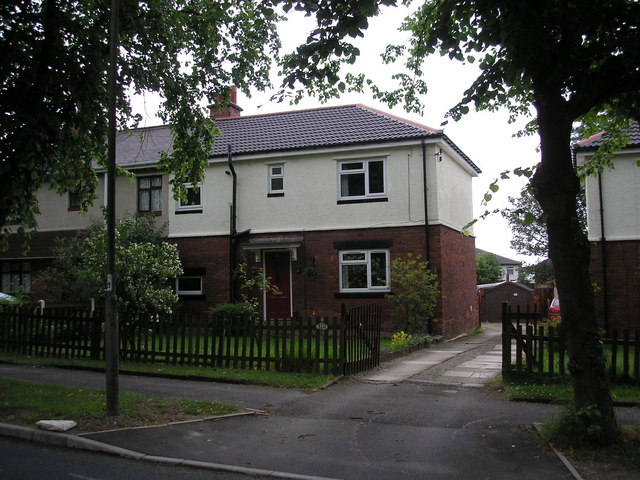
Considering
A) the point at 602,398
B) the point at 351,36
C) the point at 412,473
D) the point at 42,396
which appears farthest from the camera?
the point at 42,396

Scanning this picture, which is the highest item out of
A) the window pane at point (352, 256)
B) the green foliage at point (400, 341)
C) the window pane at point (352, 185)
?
the window pane at point (352, 185)

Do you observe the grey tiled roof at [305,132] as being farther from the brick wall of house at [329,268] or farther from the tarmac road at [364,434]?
the tarmac road at [364,434]

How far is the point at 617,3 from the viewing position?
6383 mm

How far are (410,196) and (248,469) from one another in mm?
13220

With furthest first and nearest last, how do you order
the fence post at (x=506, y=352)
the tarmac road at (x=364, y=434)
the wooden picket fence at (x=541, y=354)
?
the fence post at (x=506, y=352), the wooden picket fence at (x=541, y=354), the tarmac road at (x=364, y=434)

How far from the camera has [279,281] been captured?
62.2 feet

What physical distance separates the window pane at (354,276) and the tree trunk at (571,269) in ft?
38.1

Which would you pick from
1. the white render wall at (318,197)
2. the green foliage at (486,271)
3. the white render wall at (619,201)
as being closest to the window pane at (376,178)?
the white render wall at (318,197)

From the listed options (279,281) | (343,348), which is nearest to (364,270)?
(279,281)

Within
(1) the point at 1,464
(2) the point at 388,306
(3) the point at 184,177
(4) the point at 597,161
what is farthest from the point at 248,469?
(2) the point at 388,306

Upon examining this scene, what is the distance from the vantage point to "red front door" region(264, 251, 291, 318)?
61.5 feet

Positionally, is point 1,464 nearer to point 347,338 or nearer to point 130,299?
point 347,338

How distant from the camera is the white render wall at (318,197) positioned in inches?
699

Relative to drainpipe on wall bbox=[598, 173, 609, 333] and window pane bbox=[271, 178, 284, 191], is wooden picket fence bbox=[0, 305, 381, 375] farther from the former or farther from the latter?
window pane bbox=[271, 178, 284, 191]
